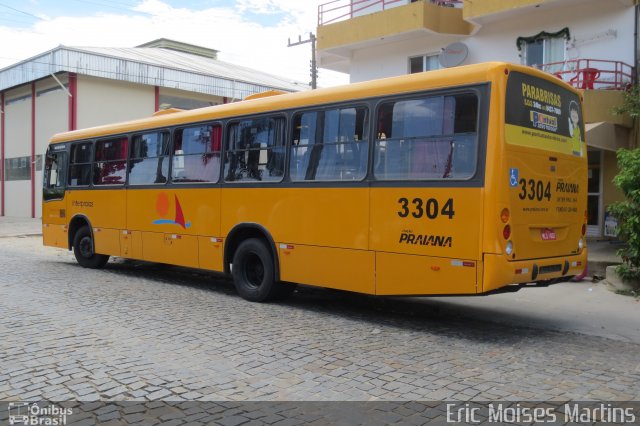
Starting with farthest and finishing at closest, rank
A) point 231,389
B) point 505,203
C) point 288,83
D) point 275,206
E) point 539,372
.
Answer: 1. point 288,83
2. point 275,206
3. point 505,203
4. point 539,372
5. point 231,389

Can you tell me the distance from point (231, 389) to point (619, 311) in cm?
639

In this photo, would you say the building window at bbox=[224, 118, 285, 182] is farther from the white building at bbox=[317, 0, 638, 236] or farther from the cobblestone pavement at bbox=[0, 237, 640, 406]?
the white building at bbox=[317, 0, 638, 236]

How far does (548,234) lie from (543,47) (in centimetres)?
941

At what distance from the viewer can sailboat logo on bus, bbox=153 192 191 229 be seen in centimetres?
1009

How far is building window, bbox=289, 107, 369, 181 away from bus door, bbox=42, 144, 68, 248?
728cm

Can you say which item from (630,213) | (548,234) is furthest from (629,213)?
(548,234)

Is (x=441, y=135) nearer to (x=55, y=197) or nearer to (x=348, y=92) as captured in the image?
(x=348, y=92)

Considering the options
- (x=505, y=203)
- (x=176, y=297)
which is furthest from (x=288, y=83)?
(x=505, y=203)

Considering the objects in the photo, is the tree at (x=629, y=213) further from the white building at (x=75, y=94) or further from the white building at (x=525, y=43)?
the white building at (x=75, y=94)

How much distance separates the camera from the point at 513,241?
639 centimetres

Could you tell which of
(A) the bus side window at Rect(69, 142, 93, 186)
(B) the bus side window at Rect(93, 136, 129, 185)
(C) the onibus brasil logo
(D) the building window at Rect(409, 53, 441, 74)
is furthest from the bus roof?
(D) the building window at Rect(409, 53, 441, 74)

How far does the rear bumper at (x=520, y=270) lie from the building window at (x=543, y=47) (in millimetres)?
8886

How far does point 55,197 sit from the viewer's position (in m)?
13.4

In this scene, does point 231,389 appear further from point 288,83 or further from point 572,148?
point 288,83
